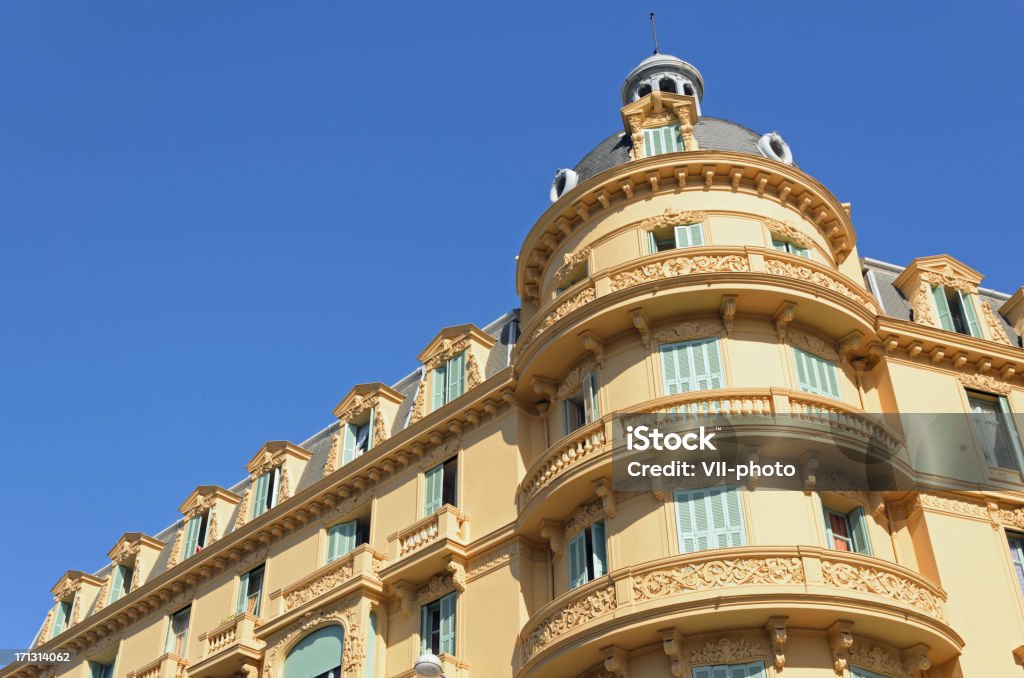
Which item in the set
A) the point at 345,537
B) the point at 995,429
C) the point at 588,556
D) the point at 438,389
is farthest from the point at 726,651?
the point at 345,537

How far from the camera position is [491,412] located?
32906mm

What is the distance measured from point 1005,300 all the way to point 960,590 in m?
11.7

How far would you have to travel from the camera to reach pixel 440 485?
3359 cm

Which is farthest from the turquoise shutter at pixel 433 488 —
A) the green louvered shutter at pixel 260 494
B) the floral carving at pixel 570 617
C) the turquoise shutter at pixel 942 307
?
the turquoise shutter at pixel 942 307

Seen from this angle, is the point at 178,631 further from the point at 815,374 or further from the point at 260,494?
the point at 815,374

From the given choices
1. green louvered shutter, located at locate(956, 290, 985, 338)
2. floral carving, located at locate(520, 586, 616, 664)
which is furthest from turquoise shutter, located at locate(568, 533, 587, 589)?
green louvered shutter, located at locate(956, 290, 985, 338)

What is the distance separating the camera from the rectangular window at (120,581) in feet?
148

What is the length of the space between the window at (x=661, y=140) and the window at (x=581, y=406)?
24.4ft

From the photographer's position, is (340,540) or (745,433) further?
(340,540)

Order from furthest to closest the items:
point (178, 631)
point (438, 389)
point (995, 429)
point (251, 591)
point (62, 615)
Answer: point (62, 615) → point (178, 631) → point (251, 591) → point (438, 389) → point (995, 429)

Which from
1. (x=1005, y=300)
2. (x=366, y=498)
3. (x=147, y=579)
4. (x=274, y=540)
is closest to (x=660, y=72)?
(x=1005, y=300)

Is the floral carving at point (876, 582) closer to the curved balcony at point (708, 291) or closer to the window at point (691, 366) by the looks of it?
the window at point (691, 366)

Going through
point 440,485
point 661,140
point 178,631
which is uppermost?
point 661,140

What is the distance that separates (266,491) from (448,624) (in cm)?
1195
